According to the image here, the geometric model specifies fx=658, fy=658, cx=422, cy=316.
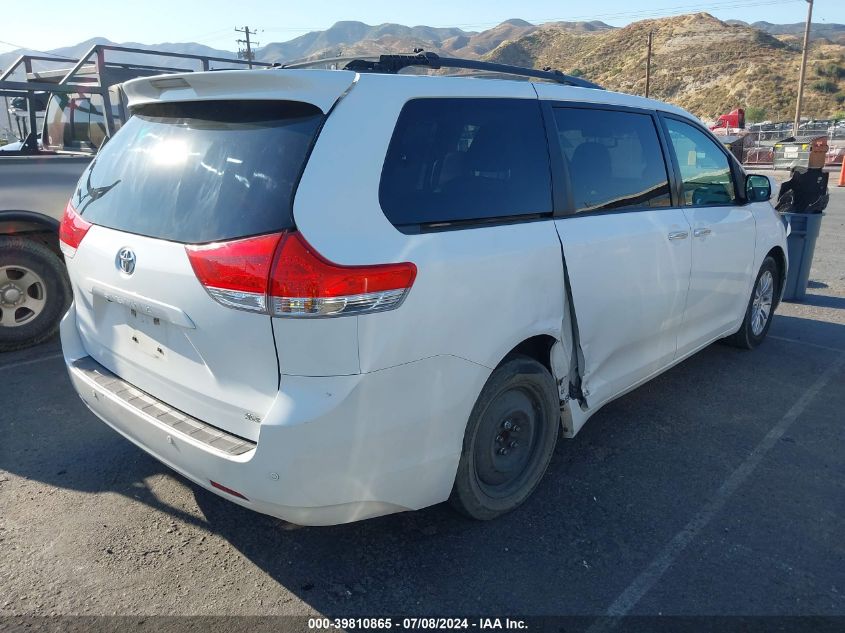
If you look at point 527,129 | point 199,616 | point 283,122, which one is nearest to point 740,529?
point 527,129

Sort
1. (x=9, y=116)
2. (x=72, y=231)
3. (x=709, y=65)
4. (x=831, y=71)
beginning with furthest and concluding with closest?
(x=709, y=65)
(x=831, y=71)
(x=9, y=116)
(x=72, y=231)

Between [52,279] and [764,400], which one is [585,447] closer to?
[764,400]

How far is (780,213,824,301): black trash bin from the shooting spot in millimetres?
6852

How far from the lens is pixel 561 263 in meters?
3.04

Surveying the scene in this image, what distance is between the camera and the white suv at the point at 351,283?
2221 mm

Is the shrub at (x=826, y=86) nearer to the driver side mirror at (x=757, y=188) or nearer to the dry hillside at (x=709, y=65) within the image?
the dry hillside at (x=709, y=65)

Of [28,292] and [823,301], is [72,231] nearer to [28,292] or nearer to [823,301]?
[28,292]

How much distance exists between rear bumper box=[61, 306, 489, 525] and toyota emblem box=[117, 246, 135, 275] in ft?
1.85

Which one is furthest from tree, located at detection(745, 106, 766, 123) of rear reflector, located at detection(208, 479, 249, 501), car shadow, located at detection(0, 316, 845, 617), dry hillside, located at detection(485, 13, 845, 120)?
rear reflector, located at detection(208, 479, 249, 501)

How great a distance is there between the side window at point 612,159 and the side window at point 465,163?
0.25 m

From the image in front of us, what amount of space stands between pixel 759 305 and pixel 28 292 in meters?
5.99

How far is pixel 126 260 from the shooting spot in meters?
2.62

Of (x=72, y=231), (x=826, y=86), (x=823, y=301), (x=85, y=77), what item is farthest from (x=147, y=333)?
(x=826, y=86)

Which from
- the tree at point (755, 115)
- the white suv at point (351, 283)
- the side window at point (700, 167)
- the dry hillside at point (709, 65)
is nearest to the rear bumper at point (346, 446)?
the white suv at point (351, 283)
